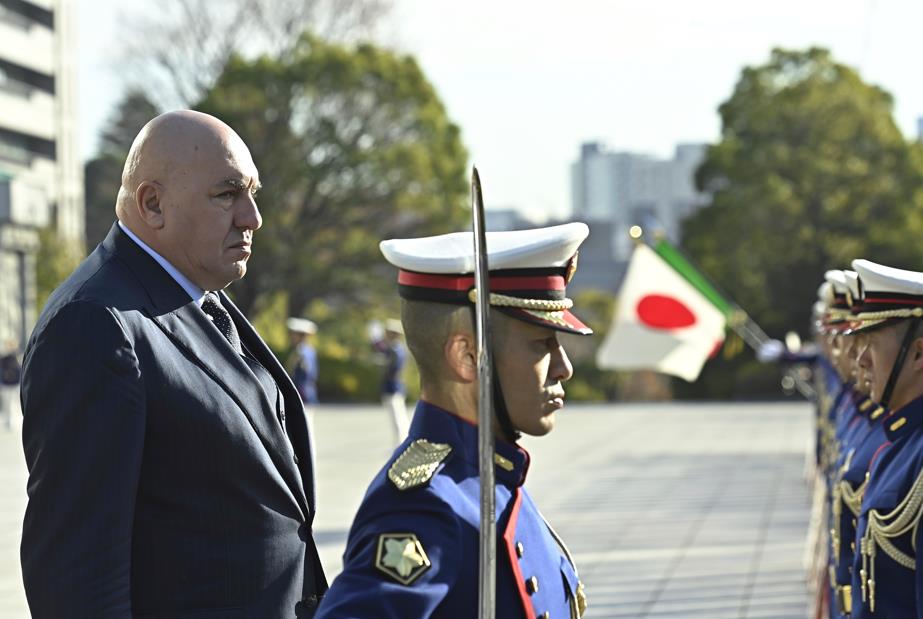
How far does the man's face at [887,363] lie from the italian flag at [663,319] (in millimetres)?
4162

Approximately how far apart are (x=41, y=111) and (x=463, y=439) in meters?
52.7

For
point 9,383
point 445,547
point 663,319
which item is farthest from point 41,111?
point 445,547

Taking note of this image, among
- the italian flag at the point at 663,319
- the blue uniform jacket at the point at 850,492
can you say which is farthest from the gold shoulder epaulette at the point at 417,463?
the italian flag at the point at 663,319

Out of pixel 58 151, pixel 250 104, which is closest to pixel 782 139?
pixel 250 104

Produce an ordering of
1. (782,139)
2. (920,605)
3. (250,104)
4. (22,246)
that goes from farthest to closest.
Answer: (22,246)
(782,139)
(250,104)
(920,605)

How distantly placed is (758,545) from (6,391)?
16746mm

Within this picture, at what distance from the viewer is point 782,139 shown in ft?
121

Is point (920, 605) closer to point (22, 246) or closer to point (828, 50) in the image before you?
point (828, 50)

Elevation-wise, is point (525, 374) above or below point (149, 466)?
above

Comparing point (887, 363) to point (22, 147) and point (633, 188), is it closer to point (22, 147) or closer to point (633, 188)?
point (22, 147)

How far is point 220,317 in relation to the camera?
3.18 m

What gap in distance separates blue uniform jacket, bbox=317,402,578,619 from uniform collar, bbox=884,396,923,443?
159cm

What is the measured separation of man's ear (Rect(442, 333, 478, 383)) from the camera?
8.16ft

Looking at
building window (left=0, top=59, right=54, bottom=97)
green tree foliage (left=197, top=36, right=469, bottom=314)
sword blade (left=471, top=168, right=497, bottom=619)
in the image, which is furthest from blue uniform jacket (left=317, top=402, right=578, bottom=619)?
building window (left=0, top=59, right=54, bottom=97)
